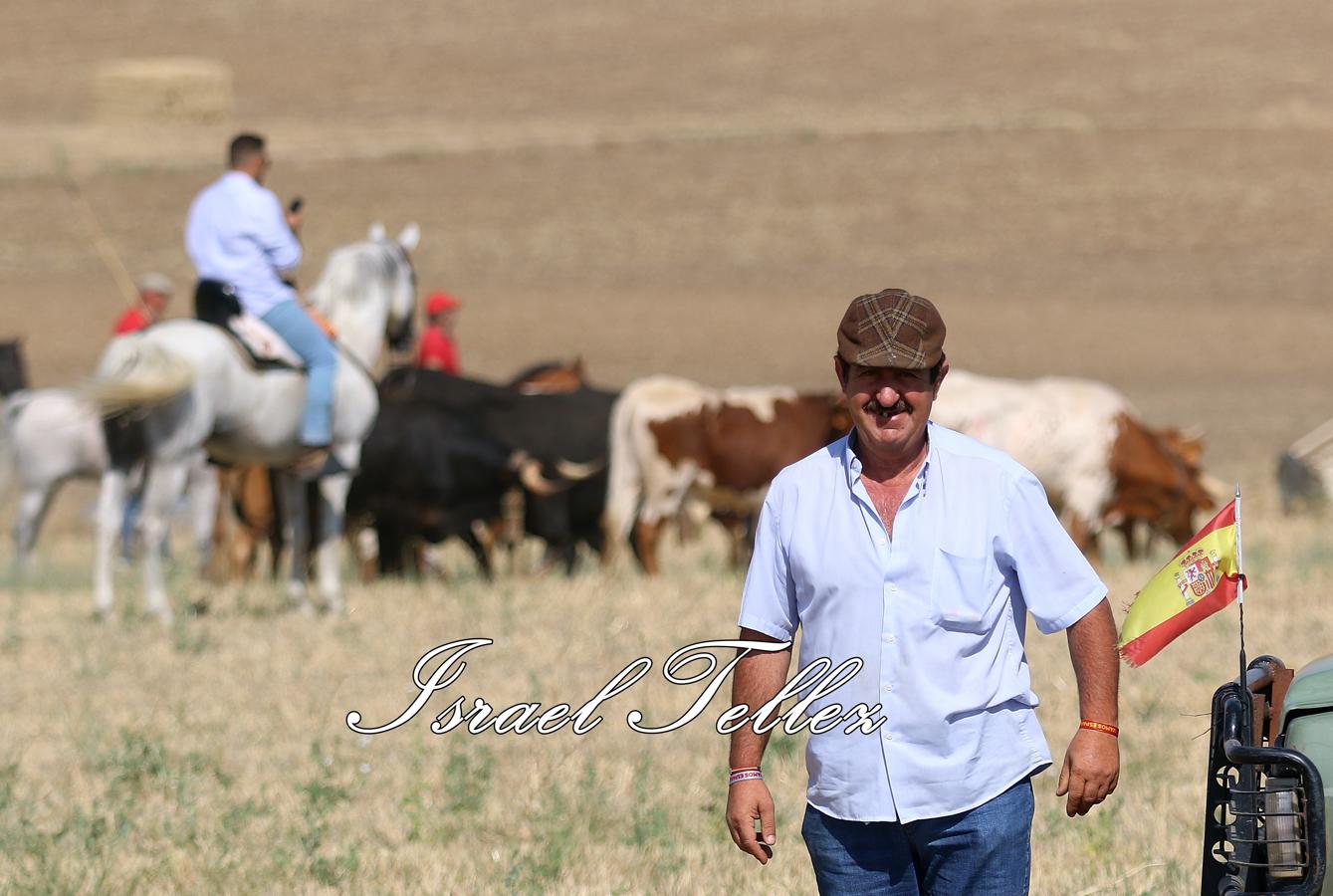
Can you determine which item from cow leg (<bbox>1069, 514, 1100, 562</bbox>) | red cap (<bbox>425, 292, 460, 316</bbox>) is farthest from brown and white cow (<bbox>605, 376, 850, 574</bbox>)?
red cap (<bbox>425, 292, 460, 316</bbox>)

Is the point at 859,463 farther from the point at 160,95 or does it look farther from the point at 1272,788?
the point at 160,95

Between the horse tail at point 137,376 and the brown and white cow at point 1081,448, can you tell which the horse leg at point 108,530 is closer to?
the horse tail at point 137,376

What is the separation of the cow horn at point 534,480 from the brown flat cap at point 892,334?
39.9ft

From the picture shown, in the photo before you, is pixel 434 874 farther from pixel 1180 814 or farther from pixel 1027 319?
pixel 1027 319

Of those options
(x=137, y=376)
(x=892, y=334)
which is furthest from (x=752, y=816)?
(x=137, y=376)

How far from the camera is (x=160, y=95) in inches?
2766

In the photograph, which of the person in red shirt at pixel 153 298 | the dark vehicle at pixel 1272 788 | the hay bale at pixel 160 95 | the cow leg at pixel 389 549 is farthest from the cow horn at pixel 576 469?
the hay bale at pixel 160 95

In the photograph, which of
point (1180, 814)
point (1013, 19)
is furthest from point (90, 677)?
point (1013, 19)

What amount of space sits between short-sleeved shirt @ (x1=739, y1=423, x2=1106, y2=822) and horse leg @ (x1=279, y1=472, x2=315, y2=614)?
31.5 feet

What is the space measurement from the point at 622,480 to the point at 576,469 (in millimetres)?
584

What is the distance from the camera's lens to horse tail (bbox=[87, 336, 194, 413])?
478 inches

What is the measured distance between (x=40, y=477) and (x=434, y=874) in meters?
11.4

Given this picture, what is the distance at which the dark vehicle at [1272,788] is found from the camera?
398 centimetres

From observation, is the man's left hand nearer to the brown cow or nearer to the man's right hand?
the man's right hand
